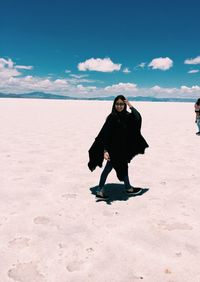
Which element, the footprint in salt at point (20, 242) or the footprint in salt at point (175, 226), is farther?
the footprint in salt at point (175, 226)

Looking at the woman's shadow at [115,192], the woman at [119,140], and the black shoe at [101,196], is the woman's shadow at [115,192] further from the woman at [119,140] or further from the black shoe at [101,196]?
the woman at [119,140]

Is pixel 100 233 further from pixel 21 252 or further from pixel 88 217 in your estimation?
pixel 21 252

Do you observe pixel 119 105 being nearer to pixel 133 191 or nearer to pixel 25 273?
pixel 133 191

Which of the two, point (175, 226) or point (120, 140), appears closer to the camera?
point (175, 226)

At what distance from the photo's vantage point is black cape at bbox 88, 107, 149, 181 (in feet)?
20.7

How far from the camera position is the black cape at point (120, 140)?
20.7 ft

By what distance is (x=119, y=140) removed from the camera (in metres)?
6.39

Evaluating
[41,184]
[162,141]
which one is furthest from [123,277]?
[162,141]

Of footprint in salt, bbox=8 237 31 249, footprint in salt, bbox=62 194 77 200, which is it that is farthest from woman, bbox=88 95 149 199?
footprint in salt, bbox=8 237 31 249

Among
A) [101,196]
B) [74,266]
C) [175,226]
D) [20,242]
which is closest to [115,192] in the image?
[101,196]

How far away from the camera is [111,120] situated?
6.30 m

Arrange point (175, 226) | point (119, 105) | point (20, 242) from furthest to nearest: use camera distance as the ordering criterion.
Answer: point (119, 105), point (175, 226), point (20, 242)

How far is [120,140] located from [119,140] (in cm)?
2

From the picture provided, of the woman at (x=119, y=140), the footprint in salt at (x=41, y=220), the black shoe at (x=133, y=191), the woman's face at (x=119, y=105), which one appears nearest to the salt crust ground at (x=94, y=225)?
the footprint in salt at (x=41, y=220)
